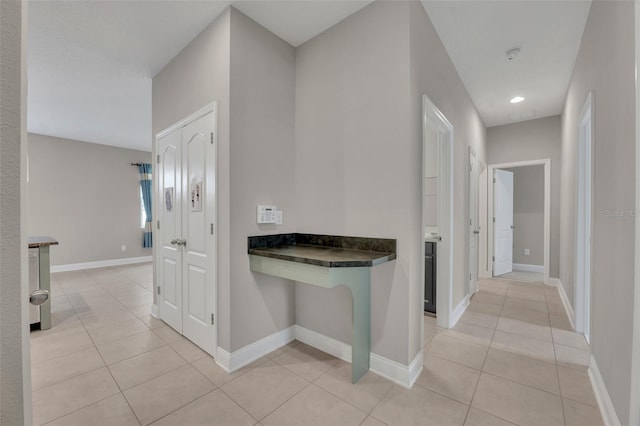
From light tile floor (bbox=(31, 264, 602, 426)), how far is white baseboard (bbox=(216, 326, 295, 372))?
0.06 meters

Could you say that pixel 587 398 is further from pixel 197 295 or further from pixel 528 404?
pixel 197 295

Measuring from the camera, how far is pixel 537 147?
15.1 feet

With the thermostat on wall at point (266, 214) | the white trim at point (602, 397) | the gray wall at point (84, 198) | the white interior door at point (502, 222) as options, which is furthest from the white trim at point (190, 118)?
the white interior door at point (502, 222)

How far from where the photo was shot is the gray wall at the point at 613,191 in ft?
4.23

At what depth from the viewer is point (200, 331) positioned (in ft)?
7.71

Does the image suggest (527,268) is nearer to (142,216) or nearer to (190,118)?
(190,118)

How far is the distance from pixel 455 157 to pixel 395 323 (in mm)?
1951

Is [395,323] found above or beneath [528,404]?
above

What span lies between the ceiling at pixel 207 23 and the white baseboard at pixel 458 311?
2650 millimetres

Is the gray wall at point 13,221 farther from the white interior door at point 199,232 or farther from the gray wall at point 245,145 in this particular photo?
the white interior door at point 199,232

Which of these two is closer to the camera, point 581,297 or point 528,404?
point 528,404

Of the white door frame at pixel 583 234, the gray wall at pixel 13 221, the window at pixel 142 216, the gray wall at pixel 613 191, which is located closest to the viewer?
the gray wall at pixel 13 221

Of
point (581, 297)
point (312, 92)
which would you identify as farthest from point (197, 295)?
point (581, 297)

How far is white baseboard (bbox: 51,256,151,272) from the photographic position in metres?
5.50
